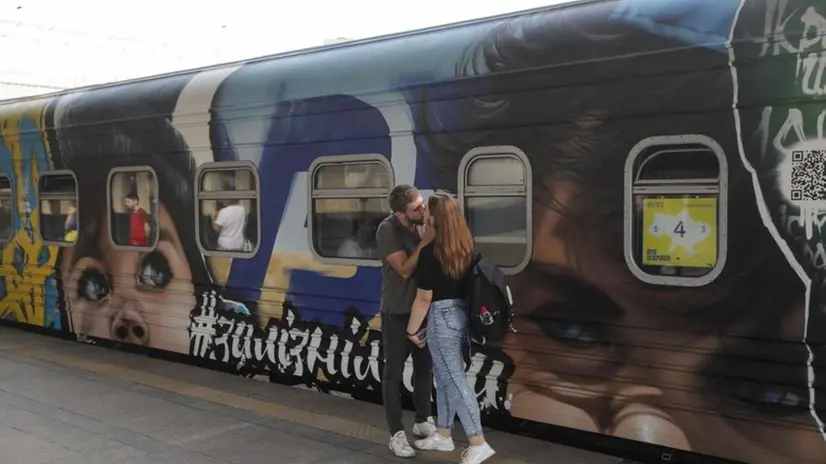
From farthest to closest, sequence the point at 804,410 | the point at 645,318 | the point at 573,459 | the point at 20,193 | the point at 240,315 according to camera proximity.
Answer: the point at 20,193
the point at 240,315
the point at 573,459
the point at 645,318
the point at 804,410

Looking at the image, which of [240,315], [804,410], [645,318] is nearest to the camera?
[804,410]

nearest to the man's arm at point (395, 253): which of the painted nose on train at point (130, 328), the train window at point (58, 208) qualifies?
the painted nose on train at point (130, 328)

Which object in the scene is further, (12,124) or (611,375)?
(12,124)

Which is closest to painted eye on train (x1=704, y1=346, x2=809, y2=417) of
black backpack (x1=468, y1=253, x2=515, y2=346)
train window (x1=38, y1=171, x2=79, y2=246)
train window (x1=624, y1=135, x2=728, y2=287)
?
train window (x1=624, y1=135, x2=728, y2=287)

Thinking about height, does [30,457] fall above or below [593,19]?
below

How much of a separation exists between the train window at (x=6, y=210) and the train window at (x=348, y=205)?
511 cm

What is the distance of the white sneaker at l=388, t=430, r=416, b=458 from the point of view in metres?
4.79

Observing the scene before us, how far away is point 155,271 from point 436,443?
3.75 meters

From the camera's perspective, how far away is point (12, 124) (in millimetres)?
9258

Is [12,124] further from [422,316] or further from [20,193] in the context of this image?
[422,316]

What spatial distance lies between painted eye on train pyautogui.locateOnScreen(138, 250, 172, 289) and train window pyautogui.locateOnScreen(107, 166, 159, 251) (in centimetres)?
11

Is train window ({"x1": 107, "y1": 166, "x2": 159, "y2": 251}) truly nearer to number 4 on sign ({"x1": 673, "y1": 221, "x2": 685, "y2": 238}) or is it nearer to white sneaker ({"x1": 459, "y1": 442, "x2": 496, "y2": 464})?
white sneaker ({"x1": 459, "y1": 442, "x2": 496, "y2": 464})

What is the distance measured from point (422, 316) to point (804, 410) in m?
1.95

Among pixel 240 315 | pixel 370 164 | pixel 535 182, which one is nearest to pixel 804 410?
pixel 535 182
